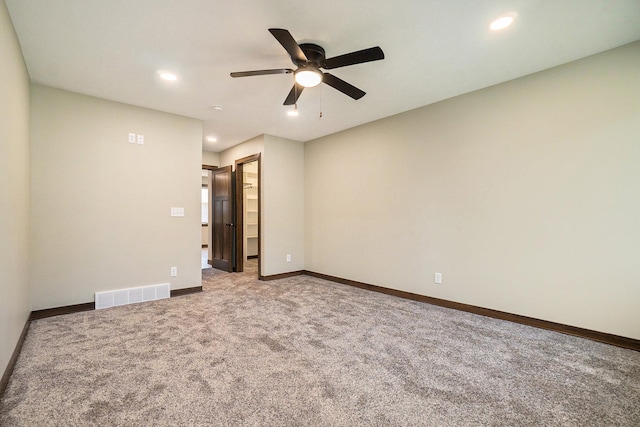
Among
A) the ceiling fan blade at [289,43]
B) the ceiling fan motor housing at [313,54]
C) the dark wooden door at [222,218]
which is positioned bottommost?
the dark wooden door at [222,218]

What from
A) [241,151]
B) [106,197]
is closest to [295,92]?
[106,197]

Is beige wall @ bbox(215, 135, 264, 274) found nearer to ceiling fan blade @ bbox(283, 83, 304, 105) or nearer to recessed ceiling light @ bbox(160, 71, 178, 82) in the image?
recessed ceiling light @ bbox(160, 71, 178, 82)

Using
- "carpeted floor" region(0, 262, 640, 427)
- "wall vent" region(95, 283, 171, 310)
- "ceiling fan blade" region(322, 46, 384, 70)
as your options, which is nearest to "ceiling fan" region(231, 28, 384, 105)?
"ceiling fan blade" region(322, 46, 384, 70)

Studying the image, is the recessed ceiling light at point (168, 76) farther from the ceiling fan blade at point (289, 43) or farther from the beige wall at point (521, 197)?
the beige wall at point (521, 197)

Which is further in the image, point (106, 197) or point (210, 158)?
point (210, 158)

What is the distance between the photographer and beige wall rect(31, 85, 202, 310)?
319 cm

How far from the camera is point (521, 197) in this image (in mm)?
2996

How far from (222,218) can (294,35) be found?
15.0 ft

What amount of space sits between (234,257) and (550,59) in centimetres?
557

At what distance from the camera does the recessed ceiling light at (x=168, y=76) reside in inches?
114

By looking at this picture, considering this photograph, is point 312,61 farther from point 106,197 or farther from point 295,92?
point 106,197

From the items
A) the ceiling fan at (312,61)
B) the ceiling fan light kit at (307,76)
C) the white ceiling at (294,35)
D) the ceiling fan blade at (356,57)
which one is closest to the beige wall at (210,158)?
the white ceiling at (294,35)

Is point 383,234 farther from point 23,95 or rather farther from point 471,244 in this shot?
point 23,95

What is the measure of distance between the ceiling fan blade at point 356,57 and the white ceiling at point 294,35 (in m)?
0.25
